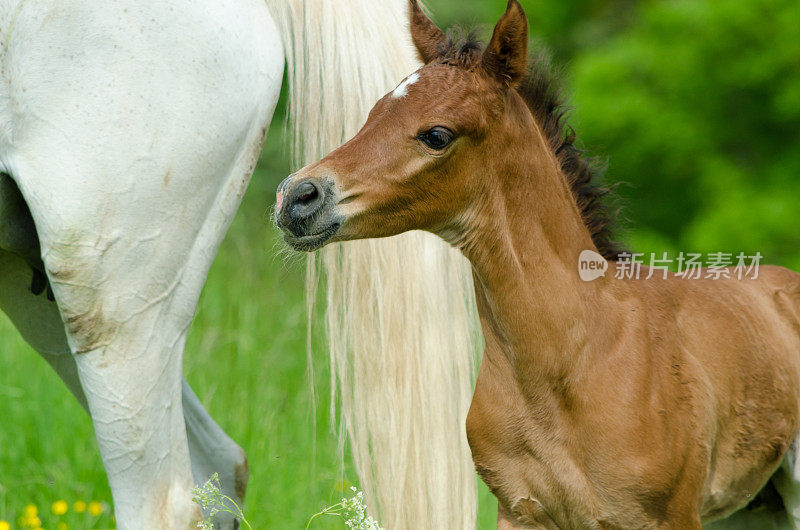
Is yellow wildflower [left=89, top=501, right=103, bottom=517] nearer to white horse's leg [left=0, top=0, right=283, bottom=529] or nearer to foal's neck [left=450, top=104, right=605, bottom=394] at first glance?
white horse's leg [left=0, top=0, right=283, bottom=529]

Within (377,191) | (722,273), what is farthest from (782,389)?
(377,191)

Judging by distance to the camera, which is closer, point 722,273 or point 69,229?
point 69,229

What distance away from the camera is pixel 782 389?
300 cm

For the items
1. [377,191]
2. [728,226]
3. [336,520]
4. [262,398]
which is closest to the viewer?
[377,191]

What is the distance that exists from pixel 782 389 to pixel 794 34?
19.2ft

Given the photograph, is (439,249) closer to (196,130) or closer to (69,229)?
(196,130)

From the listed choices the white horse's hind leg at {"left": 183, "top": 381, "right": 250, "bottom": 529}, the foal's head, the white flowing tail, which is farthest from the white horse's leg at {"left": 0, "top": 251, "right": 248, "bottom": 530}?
the foal's head

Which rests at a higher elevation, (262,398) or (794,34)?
(794,34)

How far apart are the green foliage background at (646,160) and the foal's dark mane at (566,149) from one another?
2.67 meters

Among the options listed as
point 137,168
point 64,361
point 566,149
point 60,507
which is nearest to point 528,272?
point 566,149

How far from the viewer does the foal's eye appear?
2.38m

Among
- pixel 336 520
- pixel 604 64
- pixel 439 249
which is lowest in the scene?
pixel 336 520

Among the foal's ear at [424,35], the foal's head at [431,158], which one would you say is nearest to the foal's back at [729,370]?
the foal's head at [431,158]

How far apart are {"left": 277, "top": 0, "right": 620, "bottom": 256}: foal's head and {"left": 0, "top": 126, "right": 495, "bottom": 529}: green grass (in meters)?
0.42
